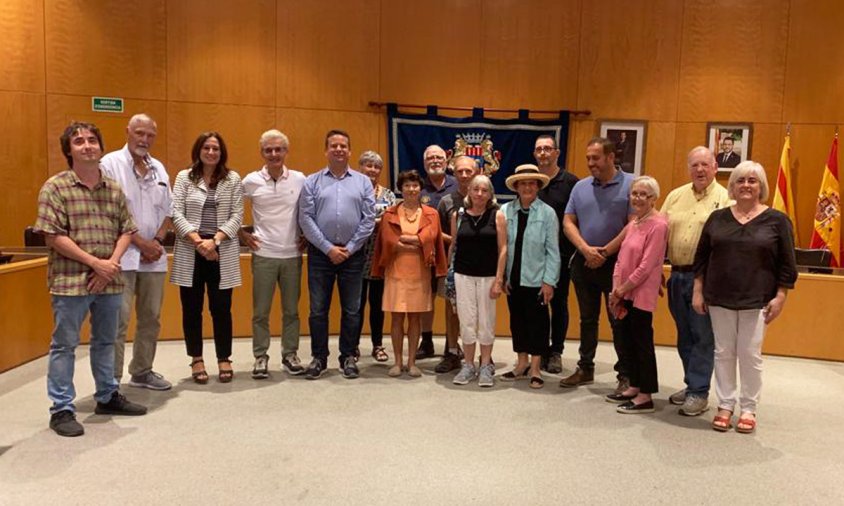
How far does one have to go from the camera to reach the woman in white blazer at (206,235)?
12.9 feet

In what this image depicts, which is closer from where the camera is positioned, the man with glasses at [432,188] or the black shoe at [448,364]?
the black shoe at [448,364]

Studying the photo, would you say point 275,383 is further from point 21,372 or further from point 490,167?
point 490,167

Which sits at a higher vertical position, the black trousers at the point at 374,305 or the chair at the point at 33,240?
the chair at the point at 33,240

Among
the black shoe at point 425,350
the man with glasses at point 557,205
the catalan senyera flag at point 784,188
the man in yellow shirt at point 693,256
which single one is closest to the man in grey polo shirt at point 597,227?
the man with glasses at point 557,205

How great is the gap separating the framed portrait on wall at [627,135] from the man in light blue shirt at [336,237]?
358 cm

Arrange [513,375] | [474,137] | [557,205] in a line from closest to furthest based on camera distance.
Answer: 1. [513,375]
2. [557,205]
3. [474,137]

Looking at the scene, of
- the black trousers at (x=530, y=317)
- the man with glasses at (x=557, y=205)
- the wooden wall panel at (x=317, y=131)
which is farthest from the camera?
the wooden wall panel at (x=317, y=131)

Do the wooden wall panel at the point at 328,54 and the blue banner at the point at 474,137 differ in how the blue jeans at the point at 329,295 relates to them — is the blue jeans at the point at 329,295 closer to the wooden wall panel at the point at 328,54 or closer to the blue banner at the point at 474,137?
the blue banner at the point at 474,137

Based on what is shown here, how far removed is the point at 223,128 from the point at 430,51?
2.35m

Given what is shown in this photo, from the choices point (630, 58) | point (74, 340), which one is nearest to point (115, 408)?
point (74, 340)

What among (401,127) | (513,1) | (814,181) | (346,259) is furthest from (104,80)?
(814,181)

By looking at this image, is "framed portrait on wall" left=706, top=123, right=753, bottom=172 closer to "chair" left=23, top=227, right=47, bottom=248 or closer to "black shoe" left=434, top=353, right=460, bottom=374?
"black shoe" left=434, top=353, right=460, bottom=374

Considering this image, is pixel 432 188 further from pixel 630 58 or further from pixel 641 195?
pixel 630 58

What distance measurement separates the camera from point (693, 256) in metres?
3.68
